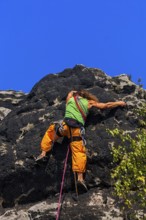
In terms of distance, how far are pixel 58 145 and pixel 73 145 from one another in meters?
1.12

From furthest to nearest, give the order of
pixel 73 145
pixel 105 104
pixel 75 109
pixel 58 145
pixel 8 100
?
1. pixel 8 100
2. pixel 105 104
3. pixel 75 109
4. pixel 58 145
5. pixel 73 145

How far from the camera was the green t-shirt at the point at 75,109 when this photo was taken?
17.1 meters

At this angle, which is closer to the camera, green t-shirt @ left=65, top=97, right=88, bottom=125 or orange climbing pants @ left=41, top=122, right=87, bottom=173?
orange climbing pants @ left=41, top=122, right=87, bottom=173

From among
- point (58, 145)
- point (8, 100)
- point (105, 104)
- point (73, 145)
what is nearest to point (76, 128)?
point (73, 145)

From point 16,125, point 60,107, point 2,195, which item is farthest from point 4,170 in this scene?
point 60,107

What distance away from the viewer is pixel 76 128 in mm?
16891

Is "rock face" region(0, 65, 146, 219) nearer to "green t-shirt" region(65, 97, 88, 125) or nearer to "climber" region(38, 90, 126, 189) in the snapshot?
"climber" region(38, 90, 126, 189)

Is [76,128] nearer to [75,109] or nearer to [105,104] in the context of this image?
[75,109]

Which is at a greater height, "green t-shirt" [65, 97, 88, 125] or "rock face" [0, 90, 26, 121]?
"rock face" [0, 90, 26, 121]

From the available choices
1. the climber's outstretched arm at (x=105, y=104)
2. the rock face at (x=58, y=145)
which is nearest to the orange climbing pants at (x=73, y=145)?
the rock face at (x=58, y=145)

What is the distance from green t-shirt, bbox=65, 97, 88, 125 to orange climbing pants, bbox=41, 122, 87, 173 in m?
0.47

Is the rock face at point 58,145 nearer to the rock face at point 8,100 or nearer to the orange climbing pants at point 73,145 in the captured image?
the orange climbing pants at point 73,145

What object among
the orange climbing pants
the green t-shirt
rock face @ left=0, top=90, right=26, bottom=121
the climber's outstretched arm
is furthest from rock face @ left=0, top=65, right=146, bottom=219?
rock face @ left=0, top=90, right=26, bottom=121

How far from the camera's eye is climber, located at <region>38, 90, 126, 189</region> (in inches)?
635
